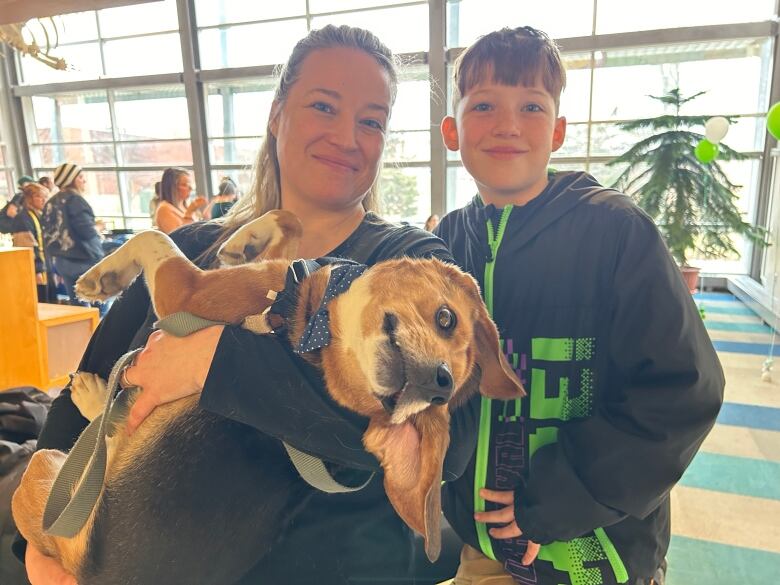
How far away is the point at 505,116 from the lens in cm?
128

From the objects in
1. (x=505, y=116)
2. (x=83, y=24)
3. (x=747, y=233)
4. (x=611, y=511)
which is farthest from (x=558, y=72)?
(x=83, y=24)

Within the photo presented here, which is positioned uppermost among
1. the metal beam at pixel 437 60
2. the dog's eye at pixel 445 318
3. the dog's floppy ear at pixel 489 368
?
the metal beam at pixel 437 60

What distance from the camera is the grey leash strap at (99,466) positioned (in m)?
0.87

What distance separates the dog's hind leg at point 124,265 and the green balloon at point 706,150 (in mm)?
7550

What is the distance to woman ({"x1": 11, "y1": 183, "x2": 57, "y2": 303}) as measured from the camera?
685cm

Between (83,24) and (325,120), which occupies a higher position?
(83,24)

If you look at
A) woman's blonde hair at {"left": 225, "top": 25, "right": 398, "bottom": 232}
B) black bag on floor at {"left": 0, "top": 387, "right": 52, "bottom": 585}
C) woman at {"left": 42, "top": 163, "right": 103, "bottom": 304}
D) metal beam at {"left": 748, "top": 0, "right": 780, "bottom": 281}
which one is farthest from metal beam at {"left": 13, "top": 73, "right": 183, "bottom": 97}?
woman's blonde hair at {"left": 225, "top": 25, "right": 398, "bottom": 232}

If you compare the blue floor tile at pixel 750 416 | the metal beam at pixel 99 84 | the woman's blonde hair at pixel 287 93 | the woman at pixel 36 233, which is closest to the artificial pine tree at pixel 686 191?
the blue floor tile at pixel 750 416

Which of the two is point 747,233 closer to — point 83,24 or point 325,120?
point 325,120

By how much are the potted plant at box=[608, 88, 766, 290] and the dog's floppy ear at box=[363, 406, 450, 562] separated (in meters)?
7.32

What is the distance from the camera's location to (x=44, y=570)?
995mm

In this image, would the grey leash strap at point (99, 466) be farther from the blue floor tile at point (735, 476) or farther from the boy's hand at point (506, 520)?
the blue floor tile at point (735, 476)

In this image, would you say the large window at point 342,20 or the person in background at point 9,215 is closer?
the person in background at point 9,215

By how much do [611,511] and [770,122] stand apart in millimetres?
5094
